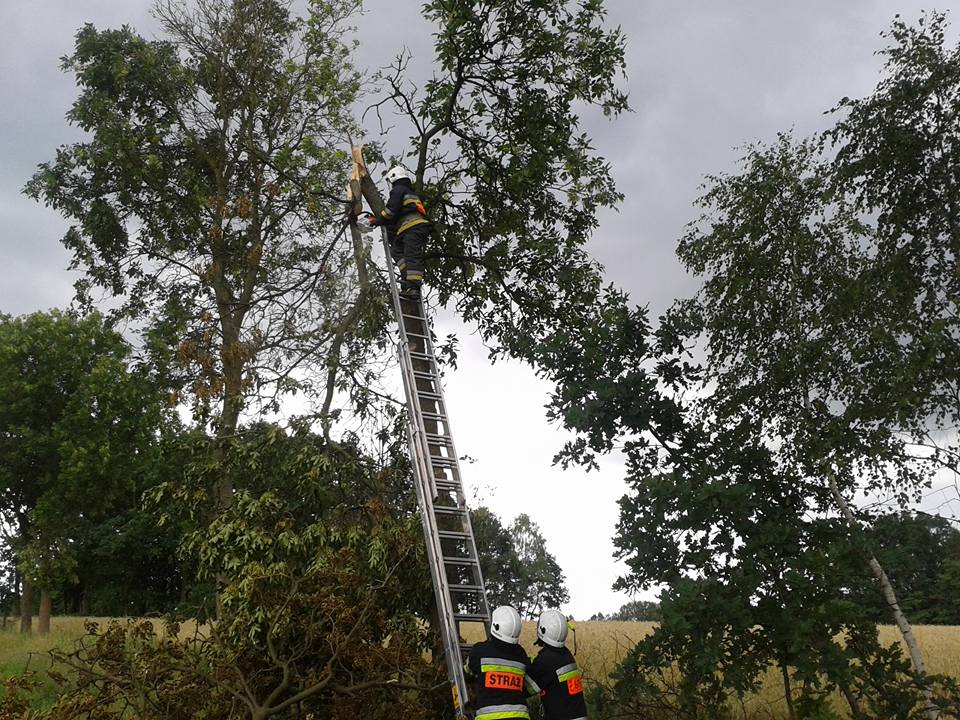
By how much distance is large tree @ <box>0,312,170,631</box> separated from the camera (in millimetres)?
23594

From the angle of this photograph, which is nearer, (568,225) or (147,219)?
(568,225)

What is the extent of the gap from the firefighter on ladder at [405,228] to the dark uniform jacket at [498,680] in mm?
4173

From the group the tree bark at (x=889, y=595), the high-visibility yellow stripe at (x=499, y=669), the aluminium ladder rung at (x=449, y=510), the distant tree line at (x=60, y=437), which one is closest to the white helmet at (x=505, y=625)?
the high-visibility yellow stripe at (x=499, y=669)

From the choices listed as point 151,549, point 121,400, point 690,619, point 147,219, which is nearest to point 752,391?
point 690,619

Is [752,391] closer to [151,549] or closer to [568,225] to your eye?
[568,225]

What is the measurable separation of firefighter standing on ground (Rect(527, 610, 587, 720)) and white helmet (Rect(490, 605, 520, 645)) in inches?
14.9

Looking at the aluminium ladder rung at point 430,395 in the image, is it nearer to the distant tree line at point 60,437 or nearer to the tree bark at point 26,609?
the distant tree line at point 60,437

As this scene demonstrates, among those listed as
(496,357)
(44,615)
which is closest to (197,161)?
(496,357)

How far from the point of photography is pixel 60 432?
23.6 metres

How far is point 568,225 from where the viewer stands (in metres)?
12.6

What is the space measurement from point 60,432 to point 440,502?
64.4 feet

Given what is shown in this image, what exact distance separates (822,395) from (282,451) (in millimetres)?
8039

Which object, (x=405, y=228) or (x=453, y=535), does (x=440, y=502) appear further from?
(x=405, y=228)

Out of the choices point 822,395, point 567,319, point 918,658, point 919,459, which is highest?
point 567,319
